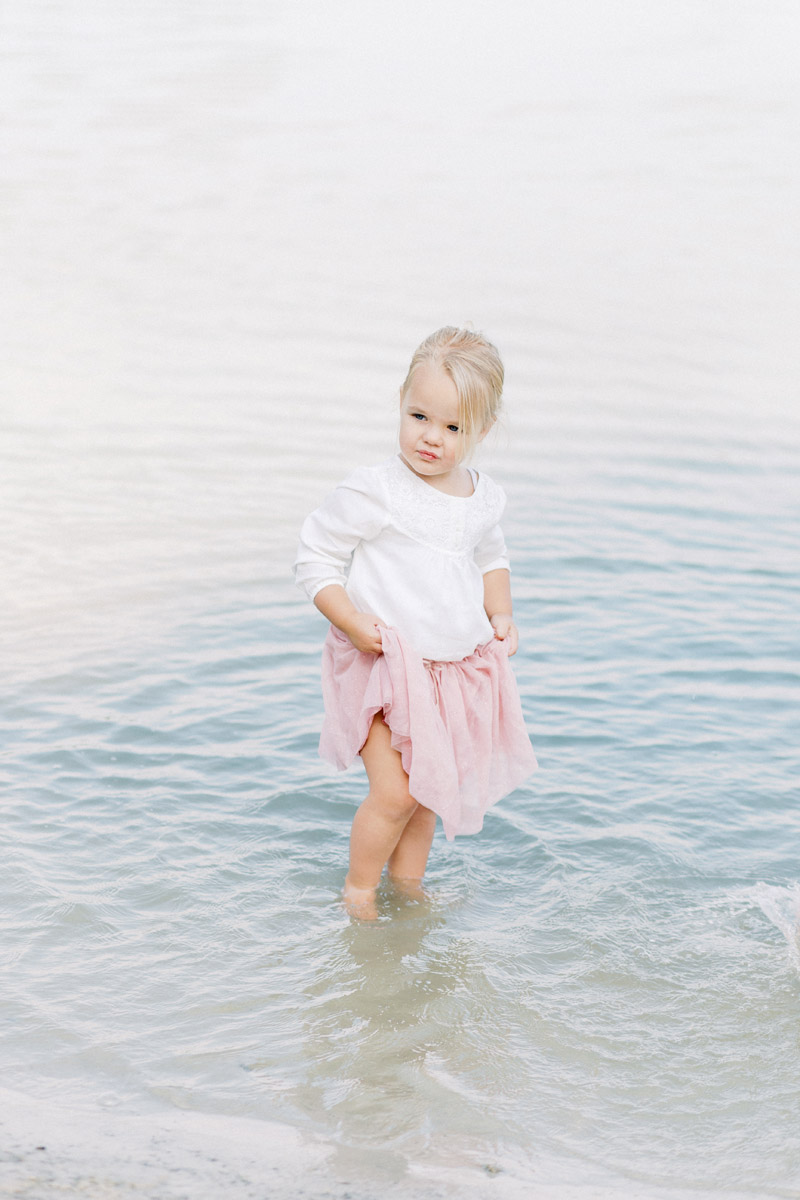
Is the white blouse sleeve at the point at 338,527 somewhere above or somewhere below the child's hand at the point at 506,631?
above

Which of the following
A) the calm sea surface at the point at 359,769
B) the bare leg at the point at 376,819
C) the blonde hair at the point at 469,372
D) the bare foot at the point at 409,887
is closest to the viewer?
the calm sea surface at the point at 359,769

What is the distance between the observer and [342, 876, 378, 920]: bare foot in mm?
3762

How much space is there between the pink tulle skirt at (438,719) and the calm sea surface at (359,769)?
404 mm

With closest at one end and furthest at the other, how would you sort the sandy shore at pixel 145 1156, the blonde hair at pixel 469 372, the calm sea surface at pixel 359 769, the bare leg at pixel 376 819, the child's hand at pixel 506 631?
the sandy shore at pixel 145 1156 < the calm sea surface at pixel 359 769 < the blonde hair at pixel 469 372 < the bare leg at pixel 376 819 < the child's hand at pixel 506 631

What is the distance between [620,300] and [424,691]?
11002 millimetres

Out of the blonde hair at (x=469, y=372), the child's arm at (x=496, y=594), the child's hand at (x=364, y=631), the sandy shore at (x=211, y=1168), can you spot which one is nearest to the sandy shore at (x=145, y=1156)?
the sandy shore at (x=211, y=1168)

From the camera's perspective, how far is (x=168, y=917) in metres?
3.67

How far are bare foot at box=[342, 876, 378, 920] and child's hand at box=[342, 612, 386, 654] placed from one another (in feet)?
2.44

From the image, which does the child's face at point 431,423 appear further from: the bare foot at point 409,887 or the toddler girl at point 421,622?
the bare foot at point 409,887

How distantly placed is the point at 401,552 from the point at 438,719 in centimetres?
45

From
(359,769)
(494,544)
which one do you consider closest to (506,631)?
(494,544)

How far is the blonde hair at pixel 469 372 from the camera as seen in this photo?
3389 millimetres

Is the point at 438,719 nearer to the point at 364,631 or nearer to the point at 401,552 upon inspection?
the point at 364,631

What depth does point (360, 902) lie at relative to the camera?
3.78m
